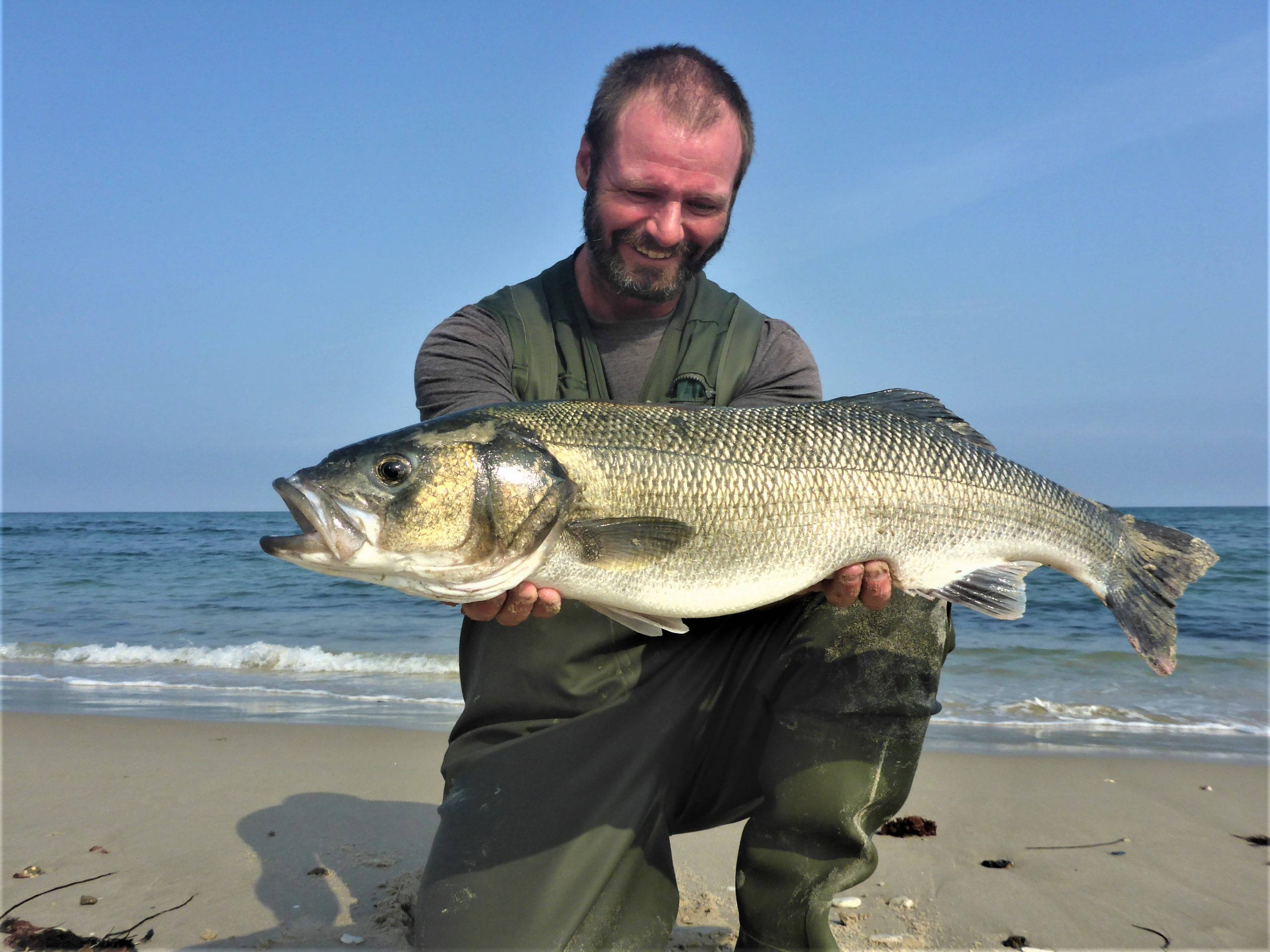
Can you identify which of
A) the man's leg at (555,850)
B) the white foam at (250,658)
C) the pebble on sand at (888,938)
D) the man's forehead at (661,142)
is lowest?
the white foam at (250,658)

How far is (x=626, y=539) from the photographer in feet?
8.94

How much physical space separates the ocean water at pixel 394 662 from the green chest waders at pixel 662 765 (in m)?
3.68

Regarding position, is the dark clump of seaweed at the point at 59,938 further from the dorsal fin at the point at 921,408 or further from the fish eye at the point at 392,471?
the dorsal fin at the point at 921,408

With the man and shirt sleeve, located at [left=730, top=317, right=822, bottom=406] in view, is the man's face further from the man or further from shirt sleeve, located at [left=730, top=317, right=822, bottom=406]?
shirt sleeve, located at [left=730, top=317, right=822, bottom=406]

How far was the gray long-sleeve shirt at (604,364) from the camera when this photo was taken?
3398mm

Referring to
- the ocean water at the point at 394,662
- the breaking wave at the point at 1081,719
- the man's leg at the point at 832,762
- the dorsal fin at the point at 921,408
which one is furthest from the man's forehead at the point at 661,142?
the breaking wave at the point at 1081,719

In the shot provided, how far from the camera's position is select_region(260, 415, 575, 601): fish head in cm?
251

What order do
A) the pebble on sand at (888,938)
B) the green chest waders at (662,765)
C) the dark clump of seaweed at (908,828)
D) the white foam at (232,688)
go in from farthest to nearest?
the white foam at (232,688) < the dark clump of seaweed at (908,828) < the pebble on sand at (888,938) < the green chest waders at (662,765)

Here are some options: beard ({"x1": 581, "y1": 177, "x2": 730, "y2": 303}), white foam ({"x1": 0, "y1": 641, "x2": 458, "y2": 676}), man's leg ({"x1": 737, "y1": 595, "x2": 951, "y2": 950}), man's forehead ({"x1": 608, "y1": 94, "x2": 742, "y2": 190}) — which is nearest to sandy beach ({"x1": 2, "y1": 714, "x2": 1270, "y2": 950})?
man's leg ({"x1": 737, "y1": 595, "x2": 951, "y2": 950})

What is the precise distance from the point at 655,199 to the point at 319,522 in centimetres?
202

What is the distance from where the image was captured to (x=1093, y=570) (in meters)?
3.18

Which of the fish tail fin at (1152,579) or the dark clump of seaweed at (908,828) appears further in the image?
the dark clump of seaweed at (908,828)

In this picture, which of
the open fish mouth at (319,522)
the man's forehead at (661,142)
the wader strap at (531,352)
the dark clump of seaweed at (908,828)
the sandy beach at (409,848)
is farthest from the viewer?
the dark clump of seaweed at (908,828)

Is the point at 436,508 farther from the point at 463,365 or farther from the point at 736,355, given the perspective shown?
the point at 736,355
